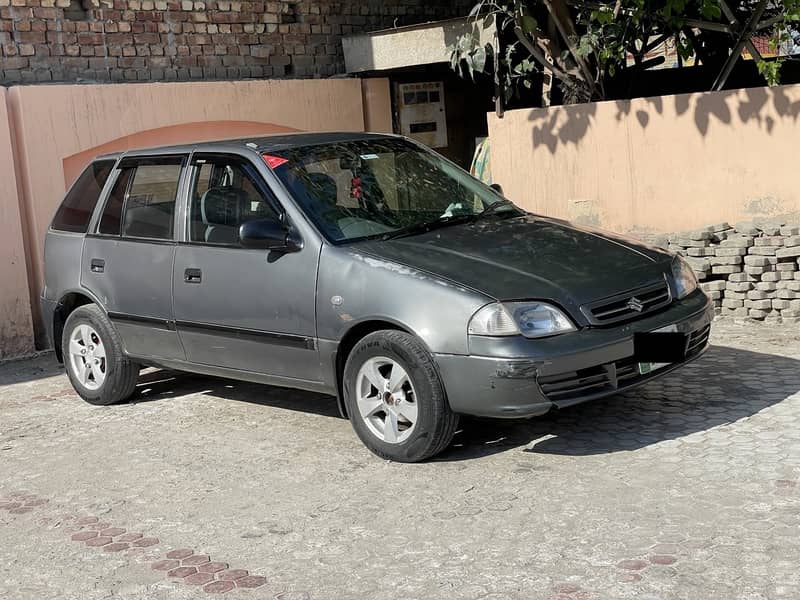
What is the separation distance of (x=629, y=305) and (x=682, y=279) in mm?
687

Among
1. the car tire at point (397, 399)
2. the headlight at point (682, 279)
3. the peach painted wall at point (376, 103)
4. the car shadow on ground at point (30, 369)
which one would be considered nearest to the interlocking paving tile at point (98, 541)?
the car tire at point (397, 399)

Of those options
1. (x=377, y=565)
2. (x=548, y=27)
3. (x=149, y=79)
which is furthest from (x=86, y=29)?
(x=377, y=565)

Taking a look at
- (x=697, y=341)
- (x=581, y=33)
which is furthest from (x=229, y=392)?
(x=581, y=33)

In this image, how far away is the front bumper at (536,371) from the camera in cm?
539

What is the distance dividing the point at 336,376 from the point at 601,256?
5.24 ft

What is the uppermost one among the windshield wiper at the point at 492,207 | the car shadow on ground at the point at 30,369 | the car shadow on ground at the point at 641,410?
the windshield wiper at the point at 492,207

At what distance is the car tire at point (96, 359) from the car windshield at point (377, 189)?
6.17 feet

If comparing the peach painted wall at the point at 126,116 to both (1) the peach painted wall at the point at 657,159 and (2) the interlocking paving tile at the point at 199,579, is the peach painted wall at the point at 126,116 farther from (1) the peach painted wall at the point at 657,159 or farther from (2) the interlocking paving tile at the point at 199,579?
(2) the interlocking paving tile at the point at 199,579

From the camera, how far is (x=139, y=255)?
721 centimetres

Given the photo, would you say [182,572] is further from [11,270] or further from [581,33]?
[581,33]

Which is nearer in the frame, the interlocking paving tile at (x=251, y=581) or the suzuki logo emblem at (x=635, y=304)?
the interlocking paving tile at (x=251, y=581)

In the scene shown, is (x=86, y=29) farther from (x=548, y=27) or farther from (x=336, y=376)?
(x=336, y=376)

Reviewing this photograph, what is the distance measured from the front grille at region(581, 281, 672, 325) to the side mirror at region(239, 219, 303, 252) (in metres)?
1.70

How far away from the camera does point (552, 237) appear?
6371 mm
